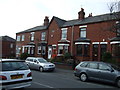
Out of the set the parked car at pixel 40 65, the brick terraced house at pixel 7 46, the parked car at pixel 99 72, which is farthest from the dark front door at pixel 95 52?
the brick terraced house at pixel 7 46

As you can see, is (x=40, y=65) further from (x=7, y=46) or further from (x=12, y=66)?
(x=7, y=46)

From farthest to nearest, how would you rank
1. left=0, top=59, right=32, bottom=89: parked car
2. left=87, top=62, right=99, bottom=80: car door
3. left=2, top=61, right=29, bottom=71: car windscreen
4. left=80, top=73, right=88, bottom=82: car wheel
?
left=80, top=73, right=88, bottom=82: car wheel, left=87, top=62, right=99, bottom=80: car door, left=2, top=61, right=29, bottom=71: car windscreen, left=0, top=59, right=32, bottom=89: parked car

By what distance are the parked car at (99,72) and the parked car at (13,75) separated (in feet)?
17.2

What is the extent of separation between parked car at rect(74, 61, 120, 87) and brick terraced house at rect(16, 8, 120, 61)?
6913mm

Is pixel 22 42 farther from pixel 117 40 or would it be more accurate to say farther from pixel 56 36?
pixel 117 40

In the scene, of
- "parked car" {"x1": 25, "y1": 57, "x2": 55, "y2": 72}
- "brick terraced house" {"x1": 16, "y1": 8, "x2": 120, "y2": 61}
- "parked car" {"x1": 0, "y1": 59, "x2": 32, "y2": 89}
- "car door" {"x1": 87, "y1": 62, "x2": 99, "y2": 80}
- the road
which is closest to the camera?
"parked car" {"x1": 0, "y1": 59, "x2": 32, "y2": 89}

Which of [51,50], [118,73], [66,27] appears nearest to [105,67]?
[118,73]

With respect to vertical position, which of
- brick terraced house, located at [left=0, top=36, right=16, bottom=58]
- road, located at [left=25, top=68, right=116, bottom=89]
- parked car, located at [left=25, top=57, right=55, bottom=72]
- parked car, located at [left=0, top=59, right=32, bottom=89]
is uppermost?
brick terraced house, located at [left=0, top=36, right=16, bottom=58]

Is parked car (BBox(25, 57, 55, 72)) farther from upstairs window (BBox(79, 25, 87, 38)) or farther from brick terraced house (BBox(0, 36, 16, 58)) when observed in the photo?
brick terraced house (BBox(0, 36, 16, 58))

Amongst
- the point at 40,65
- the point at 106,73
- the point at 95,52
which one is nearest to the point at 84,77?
the point at 106,73

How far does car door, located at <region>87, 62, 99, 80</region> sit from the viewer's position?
1007 cm

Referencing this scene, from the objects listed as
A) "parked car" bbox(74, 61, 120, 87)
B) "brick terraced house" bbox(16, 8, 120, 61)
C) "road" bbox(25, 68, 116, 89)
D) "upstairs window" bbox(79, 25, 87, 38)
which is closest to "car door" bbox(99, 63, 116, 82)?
"parked car" bbox(74, 61, 120, 87)

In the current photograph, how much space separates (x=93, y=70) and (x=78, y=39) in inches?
525

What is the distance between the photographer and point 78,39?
23281 millimetres
